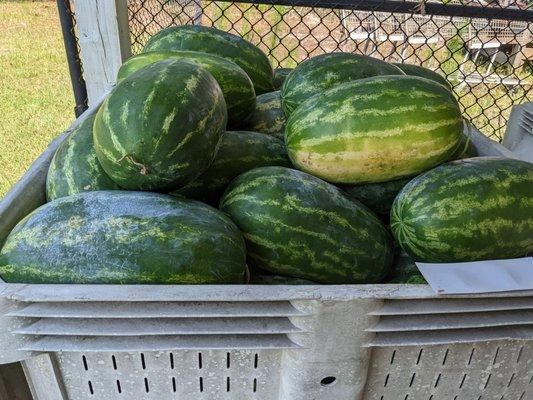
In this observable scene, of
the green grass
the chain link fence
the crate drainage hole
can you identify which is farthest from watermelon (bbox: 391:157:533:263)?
the green grass

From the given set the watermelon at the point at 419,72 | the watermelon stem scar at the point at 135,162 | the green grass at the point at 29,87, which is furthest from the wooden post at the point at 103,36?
the green grass at the point at 29,87

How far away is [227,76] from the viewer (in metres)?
1.62

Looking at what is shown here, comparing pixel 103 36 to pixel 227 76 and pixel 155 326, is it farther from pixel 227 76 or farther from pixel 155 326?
pixel 155 326

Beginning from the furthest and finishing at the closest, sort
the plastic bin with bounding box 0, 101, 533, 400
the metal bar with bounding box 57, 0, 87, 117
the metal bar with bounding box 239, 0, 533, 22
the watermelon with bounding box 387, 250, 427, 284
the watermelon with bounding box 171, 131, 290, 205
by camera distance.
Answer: the metal bar with bounding box 57, 0, 87, 117, the metal bar with bounding box 239, 0, 533, 22, the watermelon with bounding box 171, 131, 290, 205, the watermelon with bounding box 387, 250, 427, 284, the plastic bin with bounding box 0, 101, 533, 400

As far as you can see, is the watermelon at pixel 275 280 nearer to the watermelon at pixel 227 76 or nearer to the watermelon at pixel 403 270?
the watermelon at pixel 403 270

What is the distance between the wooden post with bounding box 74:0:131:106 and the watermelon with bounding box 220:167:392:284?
1064 millimetres

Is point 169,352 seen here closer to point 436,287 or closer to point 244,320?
point 244,320

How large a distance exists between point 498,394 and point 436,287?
0.41 meters

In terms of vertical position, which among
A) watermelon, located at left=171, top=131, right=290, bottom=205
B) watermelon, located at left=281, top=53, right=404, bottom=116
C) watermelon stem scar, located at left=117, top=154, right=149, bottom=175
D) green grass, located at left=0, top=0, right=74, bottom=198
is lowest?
green grass, located at left=0, top=0, right=74, bottom=198

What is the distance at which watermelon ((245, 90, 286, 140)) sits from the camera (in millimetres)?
1772

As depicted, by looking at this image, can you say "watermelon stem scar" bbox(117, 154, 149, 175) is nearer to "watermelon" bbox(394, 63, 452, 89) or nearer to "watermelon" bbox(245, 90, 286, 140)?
"watermelon" bbox(245, 90, 286, 140)

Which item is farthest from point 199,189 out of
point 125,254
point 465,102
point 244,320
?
point 465,102

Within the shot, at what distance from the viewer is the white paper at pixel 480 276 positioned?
1.07 meters

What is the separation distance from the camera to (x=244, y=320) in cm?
107
